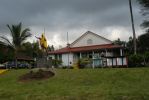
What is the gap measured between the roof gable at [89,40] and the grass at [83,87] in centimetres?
2939

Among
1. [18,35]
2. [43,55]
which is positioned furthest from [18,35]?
[43,55]

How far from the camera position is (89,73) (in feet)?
74.6

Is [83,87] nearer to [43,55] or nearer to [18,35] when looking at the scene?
[43,55]

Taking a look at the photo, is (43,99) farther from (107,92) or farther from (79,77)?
(79,77)

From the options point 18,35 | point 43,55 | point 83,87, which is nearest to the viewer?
point 83,87

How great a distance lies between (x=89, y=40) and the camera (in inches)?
2120

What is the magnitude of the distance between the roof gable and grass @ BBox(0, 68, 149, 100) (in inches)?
1157

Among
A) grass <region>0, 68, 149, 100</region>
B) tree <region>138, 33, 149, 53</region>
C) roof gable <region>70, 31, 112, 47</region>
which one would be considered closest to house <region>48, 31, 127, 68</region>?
roof gable <region>70, 31, 112, 47</region>

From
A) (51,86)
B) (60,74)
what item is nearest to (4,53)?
(60,74)

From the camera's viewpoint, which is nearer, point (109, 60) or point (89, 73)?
point (89, 73)

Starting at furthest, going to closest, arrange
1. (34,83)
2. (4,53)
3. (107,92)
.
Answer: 1. (4,53)
2. (34,83)
3. (107,92)

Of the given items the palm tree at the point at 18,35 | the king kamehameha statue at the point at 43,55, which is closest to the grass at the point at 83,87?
the king kamehameha statue at the point at 43,55

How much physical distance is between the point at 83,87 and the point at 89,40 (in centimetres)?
3577

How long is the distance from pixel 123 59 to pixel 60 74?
11.7 metres
